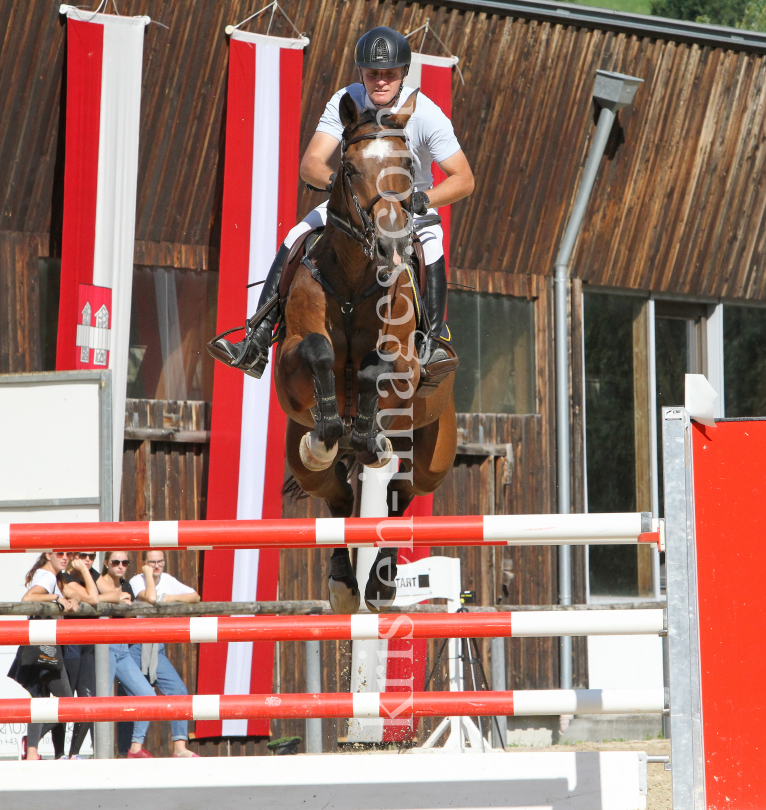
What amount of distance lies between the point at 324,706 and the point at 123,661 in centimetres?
412

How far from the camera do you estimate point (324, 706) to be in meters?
3.18

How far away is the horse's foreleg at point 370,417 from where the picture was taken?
4.09 meters

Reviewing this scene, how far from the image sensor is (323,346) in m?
4.01

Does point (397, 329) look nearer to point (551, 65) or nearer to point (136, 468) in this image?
point (136, 468)

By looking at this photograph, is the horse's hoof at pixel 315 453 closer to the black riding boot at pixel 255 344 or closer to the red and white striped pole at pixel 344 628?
the black riding boot at pixel 255 344

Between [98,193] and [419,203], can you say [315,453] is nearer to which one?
[419,203]

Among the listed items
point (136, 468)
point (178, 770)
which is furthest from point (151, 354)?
point (178, 770)

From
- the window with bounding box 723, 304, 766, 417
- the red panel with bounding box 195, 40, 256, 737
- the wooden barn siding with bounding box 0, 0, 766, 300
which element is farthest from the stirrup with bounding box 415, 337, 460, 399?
the window with bounding box 723, 304, 766, 417

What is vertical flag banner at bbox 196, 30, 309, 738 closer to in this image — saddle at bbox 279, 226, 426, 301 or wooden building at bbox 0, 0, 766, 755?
wooden building at bbox 0, 0, 766, 755

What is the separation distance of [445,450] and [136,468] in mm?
4361

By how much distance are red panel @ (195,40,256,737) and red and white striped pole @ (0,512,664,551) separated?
513 centimetres

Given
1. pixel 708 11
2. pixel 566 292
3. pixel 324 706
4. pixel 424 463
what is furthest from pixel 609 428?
pixel 708 11

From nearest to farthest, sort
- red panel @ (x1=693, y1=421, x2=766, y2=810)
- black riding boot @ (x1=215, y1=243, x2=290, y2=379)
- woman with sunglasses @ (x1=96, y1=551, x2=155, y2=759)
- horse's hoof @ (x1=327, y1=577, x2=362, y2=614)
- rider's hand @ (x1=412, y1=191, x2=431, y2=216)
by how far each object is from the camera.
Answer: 1. red panel @ (x1=693, y1=421, x2=766, y2=810)
2. rider's hand @ (x1=412, y1=191, x2=431, y2=216)
3. black riding boot @ (x1=215, y1=243, x2=290, y2=379)
4. horse's hoof @ (x1=327, y1=577, x2=362, y2=614)
5. woman with sunglasses @ (x1=96, y1=551, x2=155, y2=759)

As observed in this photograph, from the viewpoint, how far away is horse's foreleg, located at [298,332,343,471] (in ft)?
13.1
